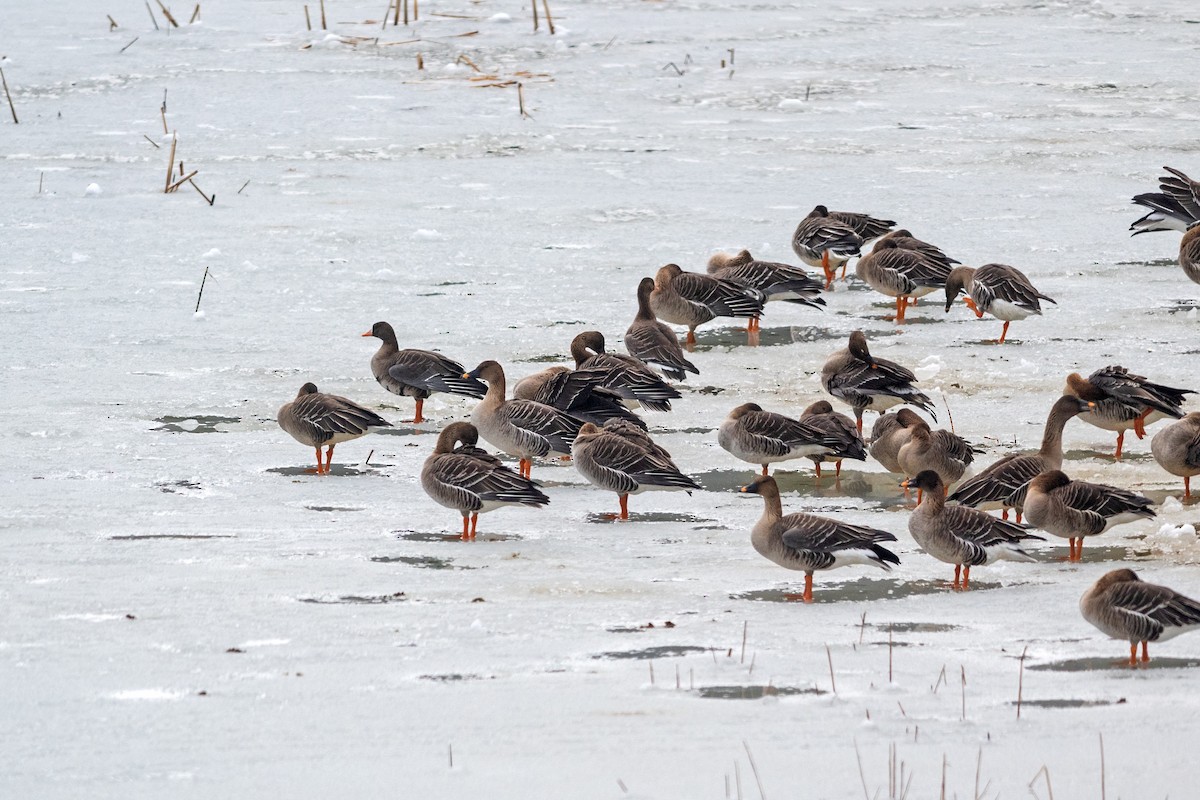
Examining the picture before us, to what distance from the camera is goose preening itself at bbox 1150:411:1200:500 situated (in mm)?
8906

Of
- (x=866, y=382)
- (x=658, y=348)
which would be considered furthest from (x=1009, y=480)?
(x=658, y=348)

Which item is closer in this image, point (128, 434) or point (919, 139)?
point (128, 434)

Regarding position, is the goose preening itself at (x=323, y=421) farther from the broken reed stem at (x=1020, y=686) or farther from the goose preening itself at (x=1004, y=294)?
the goose preening itself at (x=1004, y=294)

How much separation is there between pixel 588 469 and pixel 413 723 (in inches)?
140

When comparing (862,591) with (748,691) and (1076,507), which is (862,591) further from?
(748,691)

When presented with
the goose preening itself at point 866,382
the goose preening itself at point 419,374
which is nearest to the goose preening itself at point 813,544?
the goose preening itself at point 866,382

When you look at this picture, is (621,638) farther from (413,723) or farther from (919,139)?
(919,139)

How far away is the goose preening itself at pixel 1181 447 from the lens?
351 inches

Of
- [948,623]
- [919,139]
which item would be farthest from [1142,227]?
[948,623]

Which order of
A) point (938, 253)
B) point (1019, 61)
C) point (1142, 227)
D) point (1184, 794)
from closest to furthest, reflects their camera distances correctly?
point (1184, 794) < point (938, 253) < point (1142, 227) < point (1019, 61)

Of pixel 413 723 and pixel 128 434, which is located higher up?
pixel 413 723

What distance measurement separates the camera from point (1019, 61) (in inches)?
955

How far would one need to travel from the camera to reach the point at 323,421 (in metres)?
9.66

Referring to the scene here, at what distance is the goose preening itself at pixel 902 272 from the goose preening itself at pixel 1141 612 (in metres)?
6.93
